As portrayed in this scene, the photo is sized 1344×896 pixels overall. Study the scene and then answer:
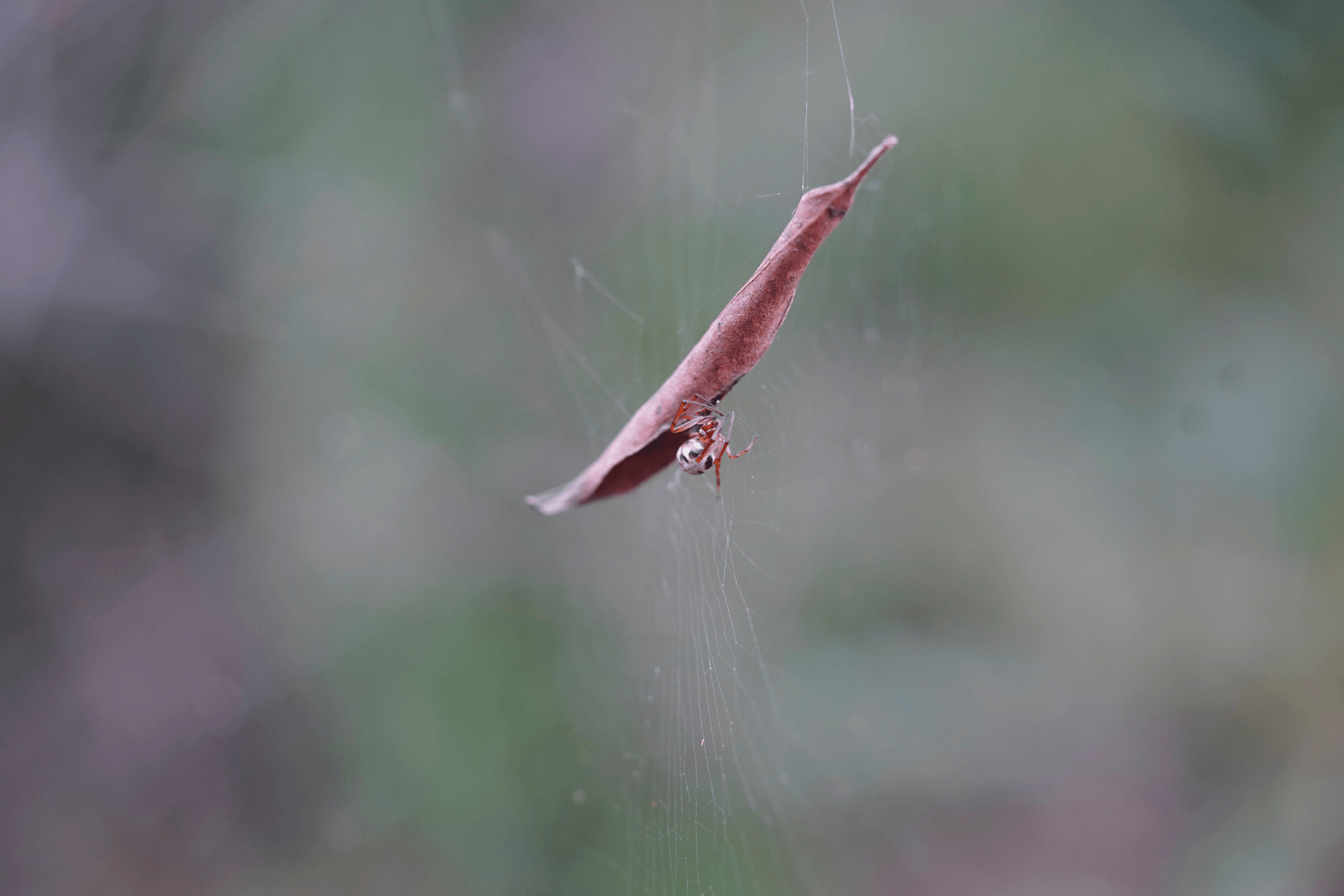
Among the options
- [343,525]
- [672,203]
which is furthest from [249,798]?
[672,203]

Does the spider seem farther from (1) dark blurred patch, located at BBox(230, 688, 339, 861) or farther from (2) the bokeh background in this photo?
(1) dark blurred patch, located at BBox(230, 688, 339, 861)

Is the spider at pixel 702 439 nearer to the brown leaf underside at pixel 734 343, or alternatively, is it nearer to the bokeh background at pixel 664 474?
the brown leaf underside at pixel 734 343

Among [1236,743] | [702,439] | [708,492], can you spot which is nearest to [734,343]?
[702,439]

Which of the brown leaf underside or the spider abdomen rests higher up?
the brown leaf underside

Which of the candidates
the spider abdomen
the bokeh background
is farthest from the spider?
the bokeh background

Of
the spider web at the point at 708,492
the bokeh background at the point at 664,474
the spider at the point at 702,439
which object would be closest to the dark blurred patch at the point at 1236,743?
the bokeh background at the point at 664,474

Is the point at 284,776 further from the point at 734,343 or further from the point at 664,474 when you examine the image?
the point at 734,343

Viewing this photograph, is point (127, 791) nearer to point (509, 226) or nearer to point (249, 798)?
point (249, 798)

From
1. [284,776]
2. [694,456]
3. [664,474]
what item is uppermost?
[694,456]
